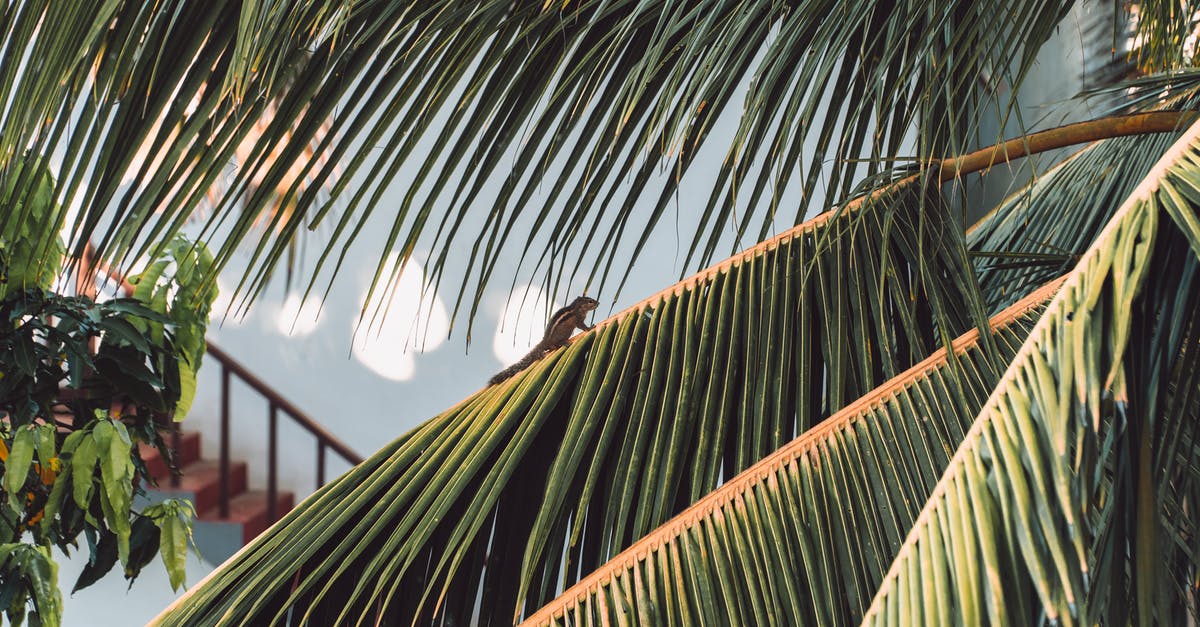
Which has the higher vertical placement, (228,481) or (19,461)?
(19,461)

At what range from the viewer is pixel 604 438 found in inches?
35.9

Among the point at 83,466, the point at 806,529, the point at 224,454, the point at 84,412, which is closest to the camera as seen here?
the point at 806,529

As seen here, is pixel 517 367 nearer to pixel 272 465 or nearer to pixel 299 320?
pixel 272 465

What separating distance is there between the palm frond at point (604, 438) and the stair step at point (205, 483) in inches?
93.7

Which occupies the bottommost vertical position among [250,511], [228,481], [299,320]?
[250,511]

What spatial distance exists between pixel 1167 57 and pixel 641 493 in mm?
610

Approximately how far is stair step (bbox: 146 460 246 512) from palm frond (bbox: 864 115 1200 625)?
2.96 m

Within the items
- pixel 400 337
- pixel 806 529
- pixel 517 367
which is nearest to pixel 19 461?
pixel 517 367

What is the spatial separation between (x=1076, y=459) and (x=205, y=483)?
320 cm

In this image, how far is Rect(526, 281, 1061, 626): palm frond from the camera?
728mm

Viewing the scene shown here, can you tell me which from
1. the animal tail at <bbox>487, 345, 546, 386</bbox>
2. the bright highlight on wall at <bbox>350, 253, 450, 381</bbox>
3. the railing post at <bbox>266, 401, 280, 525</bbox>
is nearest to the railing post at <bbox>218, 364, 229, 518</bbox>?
the railing post at <bbox>266, 401, 280, 525</bbox>

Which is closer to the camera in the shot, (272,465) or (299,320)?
(272,465)

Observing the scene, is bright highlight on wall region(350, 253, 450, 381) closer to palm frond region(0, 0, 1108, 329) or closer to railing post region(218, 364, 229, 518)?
railing post region(218, 364, 229, 518)

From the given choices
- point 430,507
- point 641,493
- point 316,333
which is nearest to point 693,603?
point 641,493
